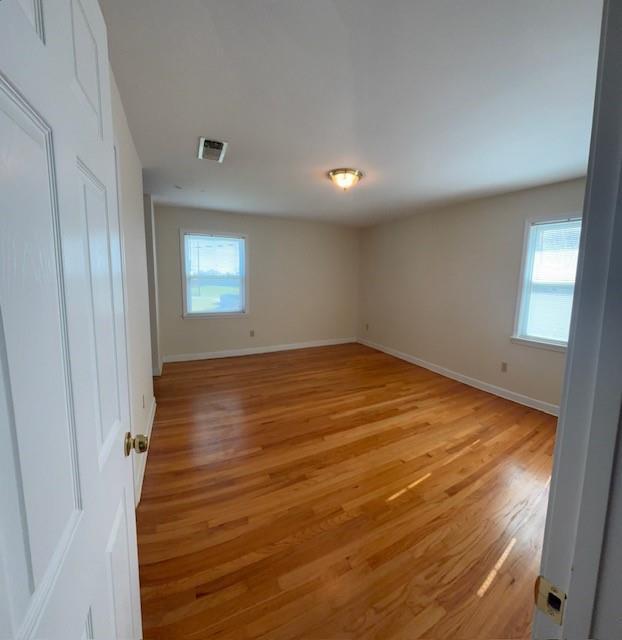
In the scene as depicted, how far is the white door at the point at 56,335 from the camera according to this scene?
351 millimetres

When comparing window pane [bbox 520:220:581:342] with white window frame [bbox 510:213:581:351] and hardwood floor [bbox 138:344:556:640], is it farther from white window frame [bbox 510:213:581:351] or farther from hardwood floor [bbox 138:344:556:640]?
hardwood floor [bbox 138:344:556:640]

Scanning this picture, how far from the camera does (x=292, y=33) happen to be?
1267 mm

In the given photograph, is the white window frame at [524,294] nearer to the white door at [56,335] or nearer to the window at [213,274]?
the white door at [56,335]

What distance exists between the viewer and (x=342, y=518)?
172cm

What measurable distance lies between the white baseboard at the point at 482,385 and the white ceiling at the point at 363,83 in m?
2.30

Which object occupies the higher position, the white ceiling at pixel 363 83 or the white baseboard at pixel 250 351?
the white ceiling at pixel 363 83

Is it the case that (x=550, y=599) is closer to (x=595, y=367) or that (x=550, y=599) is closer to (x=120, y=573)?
(x=595, y=367)

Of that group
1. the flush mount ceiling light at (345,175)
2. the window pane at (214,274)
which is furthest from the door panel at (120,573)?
the window pane at (214,274)

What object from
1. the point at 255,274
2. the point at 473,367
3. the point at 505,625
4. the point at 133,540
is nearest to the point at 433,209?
the point at 473,367

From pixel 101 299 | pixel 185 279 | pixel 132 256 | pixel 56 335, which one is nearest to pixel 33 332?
pixel 56 335

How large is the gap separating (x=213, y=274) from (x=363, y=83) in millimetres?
3821

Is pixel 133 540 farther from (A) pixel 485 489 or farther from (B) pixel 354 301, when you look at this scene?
(B) pixel 354 301

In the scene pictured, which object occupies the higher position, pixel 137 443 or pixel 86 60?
pixel 86 60

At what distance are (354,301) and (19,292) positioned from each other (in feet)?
19.5
